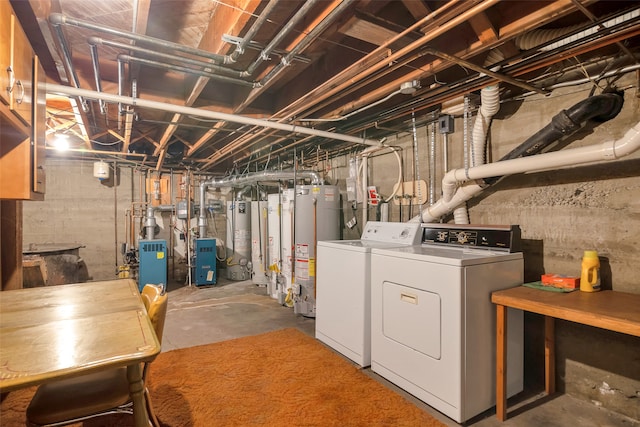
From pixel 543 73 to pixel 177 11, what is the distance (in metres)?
2.43

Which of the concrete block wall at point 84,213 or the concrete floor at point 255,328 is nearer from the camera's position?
the concrete floor at point 255,328

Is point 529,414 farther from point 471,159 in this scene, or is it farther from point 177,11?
point 177,11

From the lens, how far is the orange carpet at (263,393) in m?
1.99

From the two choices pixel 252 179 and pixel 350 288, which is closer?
pixel 350 288

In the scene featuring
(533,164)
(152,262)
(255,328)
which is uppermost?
(533,164)

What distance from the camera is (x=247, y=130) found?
3.83m

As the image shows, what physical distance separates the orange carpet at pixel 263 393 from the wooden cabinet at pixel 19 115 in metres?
1.47

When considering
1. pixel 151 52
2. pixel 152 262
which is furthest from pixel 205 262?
pixel 151 52

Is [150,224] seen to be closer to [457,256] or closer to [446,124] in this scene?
[446,124]

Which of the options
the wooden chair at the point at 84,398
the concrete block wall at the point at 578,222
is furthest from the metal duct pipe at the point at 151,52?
the concrete block wall at the point at 578,222

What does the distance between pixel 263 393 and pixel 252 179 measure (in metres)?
3.51

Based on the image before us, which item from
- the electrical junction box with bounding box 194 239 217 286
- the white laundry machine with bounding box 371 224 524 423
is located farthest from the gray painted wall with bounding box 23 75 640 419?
the electrical junction box with bounding box 194 239 217 286

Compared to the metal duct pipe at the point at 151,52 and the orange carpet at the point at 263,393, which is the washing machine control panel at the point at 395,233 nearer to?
the orange carpet at the point at 263,393

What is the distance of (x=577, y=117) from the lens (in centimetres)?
204
